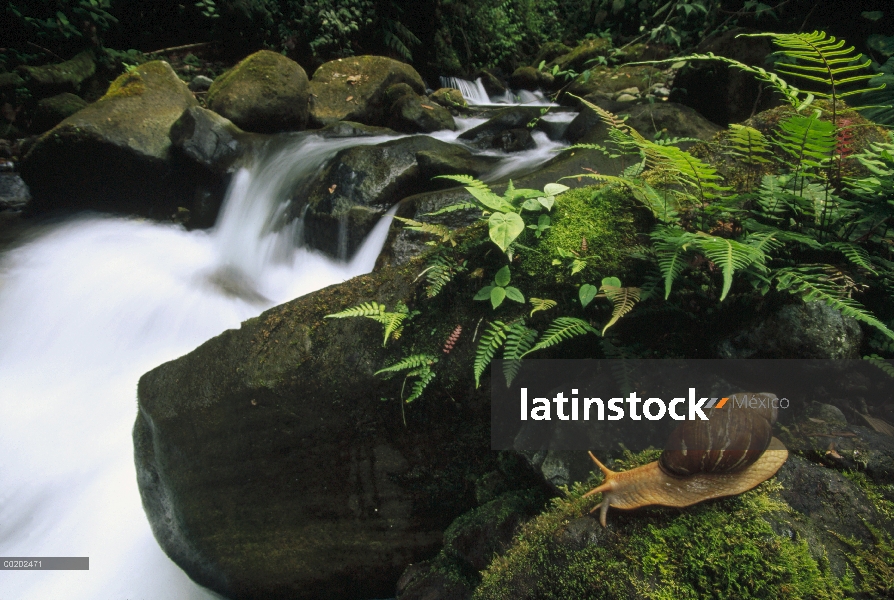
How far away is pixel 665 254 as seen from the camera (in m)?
2.18

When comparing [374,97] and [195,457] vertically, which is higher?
[374,97]

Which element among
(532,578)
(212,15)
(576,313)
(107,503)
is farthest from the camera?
(212,15)

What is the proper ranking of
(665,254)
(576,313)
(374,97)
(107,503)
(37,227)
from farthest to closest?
(374,97) < (37,227) < (107,503) < (576,313) < (665,254)

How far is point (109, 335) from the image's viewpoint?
5.21 metres

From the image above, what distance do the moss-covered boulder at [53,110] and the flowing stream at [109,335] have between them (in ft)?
9.69

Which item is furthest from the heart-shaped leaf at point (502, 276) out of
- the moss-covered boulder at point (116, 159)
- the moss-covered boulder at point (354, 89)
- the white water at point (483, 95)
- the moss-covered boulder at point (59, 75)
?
the moss-covered boulder at point (59, 75)

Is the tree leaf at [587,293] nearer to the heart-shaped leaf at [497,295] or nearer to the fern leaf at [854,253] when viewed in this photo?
the heart-shaped leaf at [497,295]

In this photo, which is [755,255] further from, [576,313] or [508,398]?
[508,398]

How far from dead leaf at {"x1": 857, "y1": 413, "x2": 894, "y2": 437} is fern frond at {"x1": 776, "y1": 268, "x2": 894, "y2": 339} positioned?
16.5 inches

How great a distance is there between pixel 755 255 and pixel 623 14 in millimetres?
5742

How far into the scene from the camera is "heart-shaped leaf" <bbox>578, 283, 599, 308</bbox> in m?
2.23

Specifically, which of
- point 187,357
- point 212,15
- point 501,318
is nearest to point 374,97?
point 212,15

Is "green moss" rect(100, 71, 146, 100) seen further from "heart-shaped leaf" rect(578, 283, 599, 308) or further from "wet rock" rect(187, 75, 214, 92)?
"heart-shaped leaf" rect(578, 283, 599, 308)

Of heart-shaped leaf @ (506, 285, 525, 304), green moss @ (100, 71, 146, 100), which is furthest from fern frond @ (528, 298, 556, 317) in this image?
green moss @ (100, 71, 146, 100)
